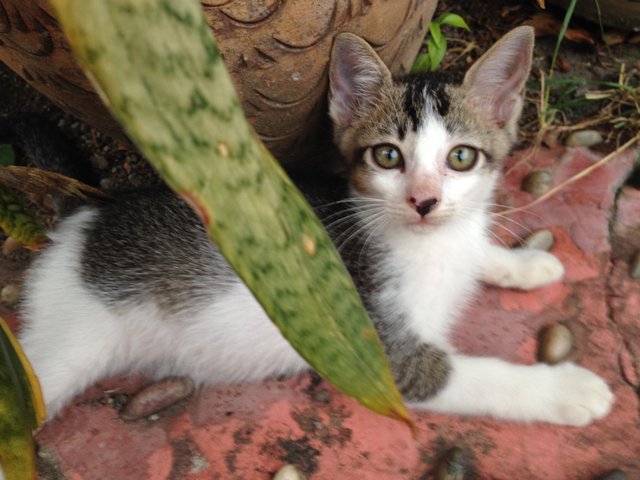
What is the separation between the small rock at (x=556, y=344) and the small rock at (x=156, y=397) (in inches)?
33.9

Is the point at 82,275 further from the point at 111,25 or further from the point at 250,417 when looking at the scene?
the point at 111,25

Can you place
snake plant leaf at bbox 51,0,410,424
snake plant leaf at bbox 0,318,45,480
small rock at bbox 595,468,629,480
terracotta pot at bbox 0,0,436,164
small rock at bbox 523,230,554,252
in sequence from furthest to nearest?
small rock at bbox 523,230,554,252 → small rock at bbox 595,468,629,480 → terracotta pot at bbox 0,0,436,164 → snake plant leaf at bbox 0,318,45,480 → snake plant leaf at bbox 51,0,410,424

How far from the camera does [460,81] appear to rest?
1.42 metres

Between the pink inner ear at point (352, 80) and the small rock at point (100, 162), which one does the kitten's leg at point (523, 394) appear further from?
the small rock at point (100, 162)

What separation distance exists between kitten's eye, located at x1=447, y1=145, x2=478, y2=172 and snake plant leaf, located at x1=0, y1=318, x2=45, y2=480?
0.90m

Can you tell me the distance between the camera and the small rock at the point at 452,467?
1.32m

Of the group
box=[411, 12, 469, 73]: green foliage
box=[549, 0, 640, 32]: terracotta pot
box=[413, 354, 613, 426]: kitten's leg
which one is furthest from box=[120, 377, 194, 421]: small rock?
box=[549, 0, 640, 32]: terracotta pot

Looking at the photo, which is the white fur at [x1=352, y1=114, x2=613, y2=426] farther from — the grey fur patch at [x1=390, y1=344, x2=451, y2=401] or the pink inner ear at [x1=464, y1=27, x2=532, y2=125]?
the pink inner ear at [x1=464, y1=27, x2=532, y2=125]

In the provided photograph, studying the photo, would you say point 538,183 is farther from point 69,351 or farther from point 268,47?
point 69,351

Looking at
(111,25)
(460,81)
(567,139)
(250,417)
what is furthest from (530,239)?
(111,25)

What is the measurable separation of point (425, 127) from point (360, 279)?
38cm

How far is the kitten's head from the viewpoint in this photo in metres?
1.27

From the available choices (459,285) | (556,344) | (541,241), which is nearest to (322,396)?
(459,285)

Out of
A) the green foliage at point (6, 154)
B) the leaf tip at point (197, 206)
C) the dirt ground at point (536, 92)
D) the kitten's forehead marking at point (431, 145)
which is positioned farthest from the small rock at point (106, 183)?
the leaf tip at point (197, 206)
